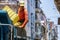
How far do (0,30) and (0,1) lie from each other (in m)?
6.76

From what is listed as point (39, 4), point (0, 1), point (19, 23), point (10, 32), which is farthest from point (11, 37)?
point (39, 4)

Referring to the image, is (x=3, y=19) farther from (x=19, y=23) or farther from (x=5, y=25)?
(x=19, y=23)

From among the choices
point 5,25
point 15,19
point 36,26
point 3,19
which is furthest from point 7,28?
point 36,26

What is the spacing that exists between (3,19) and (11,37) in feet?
2.96

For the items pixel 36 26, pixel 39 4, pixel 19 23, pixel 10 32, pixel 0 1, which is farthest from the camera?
pixel 39 4

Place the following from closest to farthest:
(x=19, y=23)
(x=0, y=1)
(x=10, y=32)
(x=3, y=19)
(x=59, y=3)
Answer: (x=59, y=3), (x=10, y=32), (x=3, y=19), (x=19, y=23), (x=0, y=1)

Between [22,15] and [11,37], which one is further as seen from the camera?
[22,15]

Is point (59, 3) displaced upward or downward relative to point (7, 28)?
upward

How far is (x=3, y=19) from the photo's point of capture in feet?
25.8

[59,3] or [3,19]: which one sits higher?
[59,3]

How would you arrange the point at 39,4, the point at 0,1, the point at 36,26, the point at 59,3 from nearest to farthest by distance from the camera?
the point at 59,3
the point at 0,1
the point at 36,26
the point at 39,4

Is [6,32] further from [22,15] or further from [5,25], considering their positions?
[22,15]

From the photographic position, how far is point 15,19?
9680 mm

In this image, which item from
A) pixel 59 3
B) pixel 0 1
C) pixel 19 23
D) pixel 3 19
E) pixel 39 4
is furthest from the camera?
pixel 39 4
